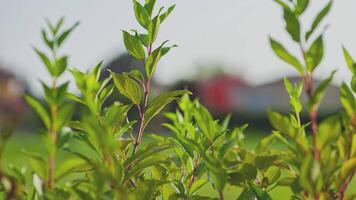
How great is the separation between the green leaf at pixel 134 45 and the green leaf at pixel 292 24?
312 mm

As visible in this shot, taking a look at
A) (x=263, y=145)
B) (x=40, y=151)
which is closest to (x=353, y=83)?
(x=263, y=145)

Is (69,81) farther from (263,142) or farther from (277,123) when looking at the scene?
(263,142)

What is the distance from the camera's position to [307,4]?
790mm

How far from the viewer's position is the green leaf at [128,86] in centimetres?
103

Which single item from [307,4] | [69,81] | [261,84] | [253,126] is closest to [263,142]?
[307,4]

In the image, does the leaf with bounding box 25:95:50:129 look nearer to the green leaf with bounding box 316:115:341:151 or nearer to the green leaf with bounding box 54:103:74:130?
the green leaf with bounding box 54:103:74:130

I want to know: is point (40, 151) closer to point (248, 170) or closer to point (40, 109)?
point (248, 170)

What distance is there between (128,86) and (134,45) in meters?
0.07

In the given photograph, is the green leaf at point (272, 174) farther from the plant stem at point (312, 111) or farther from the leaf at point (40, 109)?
the leaf at point (40, 109)

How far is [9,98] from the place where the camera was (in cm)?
4641

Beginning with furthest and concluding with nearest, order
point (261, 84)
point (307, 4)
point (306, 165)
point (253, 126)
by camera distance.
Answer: point (261, 84) → point (253, 126) → point (307, 4) → point (306, 165)

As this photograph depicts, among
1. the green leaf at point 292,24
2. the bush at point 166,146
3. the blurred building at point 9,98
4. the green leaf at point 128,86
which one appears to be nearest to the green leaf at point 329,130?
the bush at point 166,146

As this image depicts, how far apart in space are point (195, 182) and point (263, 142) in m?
0.16

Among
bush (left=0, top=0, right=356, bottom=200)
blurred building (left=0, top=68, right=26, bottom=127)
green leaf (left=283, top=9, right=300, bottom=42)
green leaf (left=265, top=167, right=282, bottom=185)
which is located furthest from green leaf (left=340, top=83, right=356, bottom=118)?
blurred building (left=0, top=68, right=26, bottom=127)
